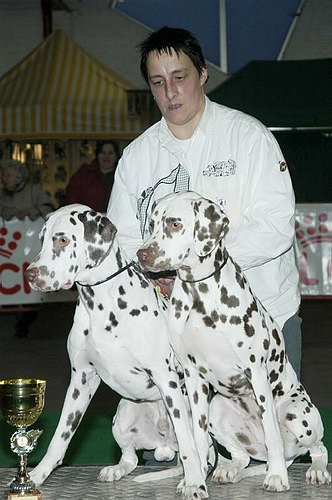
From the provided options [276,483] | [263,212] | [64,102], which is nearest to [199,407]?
[276,483]

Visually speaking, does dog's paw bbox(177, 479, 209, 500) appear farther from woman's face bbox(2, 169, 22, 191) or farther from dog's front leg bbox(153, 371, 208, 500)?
woman's face bbox(2, 169, 22, 191)

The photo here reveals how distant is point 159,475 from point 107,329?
26.9 inches

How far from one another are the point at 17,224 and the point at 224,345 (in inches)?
313

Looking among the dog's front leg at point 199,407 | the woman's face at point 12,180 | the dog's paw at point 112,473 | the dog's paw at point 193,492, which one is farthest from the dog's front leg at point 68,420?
the woman's face at point 12,180

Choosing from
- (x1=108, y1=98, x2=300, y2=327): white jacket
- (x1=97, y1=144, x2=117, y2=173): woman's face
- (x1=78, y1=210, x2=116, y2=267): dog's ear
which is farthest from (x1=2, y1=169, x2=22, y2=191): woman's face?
(x1=78, y1=210, x2=116, y2=267): dog's ear

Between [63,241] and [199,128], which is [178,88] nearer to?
[199,128]

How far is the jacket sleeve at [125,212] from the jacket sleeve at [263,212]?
0.49m

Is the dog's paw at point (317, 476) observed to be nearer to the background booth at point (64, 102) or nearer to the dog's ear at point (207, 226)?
the dog's ear at point (207, 226)

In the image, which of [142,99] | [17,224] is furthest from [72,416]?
[142,99]

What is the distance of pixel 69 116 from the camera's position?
53.2 ft

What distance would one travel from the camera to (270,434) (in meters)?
3.61

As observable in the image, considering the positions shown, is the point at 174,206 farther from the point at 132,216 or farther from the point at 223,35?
the point at 223,35

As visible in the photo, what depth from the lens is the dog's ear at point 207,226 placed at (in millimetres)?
3482

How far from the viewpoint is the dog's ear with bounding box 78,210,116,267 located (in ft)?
12.0
